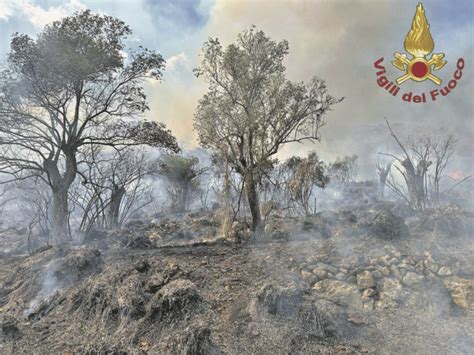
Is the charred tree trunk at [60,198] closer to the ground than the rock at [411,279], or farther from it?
farther from it

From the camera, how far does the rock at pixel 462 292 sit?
13.8 feet

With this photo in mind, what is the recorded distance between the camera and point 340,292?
15.2ft

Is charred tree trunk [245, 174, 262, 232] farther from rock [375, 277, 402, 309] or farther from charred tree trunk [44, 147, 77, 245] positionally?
charred tree trunk [44, 147, 77, 245]

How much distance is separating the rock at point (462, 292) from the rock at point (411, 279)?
1.13ft

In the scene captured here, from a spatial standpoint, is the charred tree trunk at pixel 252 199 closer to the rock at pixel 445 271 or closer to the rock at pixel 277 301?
the rock at pixel 277 301

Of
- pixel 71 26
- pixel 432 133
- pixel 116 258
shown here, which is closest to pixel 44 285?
pixel 116 258

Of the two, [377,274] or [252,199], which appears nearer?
[377,274]

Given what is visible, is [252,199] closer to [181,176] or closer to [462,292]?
[462,292]

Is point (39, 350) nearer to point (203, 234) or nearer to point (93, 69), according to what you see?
point (203, 234)

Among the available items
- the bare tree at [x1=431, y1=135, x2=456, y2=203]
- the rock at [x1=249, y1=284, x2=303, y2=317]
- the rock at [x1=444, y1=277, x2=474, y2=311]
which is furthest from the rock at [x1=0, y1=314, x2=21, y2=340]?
the bare tree at [x1=431, y1=135, x2=456, y2=203]

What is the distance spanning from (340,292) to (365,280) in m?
0.46

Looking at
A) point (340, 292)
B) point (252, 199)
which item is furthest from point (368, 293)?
point (252, 199)

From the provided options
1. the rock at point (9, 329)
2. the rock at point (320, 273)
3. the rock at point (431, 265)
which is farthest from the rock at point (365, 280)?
the rock at point (9, 329)

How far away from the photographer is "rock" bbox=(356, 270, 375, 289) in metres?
4.70
